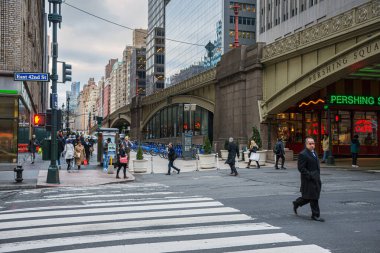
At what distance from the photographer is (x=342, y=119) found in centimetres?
3186

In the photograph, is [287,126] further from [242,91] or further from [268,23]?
[268,23]

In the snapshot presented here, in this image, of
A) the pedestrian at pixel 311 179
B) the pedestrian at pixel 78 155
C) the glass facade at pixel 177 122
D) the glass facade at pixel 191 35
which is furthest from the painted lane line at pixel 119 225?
the glass facade at pixel 191 35

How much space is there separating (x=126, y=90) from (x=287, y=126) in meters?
161

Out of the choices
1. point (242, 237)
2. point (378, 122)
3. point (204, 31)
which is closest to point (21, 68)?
point (242, 237)

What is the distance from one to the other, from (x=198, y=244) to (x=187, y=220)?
7.06ft

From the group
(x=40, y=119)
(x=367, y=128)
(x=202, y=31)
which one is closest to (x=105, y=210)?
(x=40, y=119)

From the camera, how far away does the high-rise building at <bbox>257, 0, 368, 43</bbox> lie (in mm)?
54062

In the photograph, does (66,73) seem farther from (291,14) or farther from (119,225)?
(291,14)

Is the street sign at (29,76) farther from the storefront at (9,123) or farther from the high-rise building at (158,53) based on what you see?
the high-rise building at (158,53)

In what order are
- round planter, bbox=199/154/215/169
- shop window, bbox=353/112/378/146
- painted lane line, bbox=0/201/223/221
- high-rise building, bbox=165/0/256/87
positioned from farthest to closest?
high-rise building, bbox=165/0/256/87
shop window, bbox=353/112/378/146
round planter, bbox=199/154/215/169
painted lane line, bbox=0/201/223/221

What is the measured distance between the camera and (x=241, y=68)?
106 ft

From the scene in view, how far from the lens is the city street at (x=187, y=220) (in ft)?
23.5

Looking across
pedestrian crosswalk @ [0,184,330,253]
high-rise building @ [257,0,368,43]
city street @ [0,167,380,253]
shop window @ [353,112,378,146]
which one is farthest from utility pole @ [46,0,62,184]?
high-rise building @ [257,0,368,43]

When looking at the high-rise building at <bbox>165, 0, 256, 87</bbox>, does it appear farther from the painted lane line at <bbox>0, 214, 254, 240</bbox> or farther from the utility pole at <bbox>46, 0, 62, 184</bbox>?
the painted lane line at <bbox>0, 214, 254, 240</bbox>
